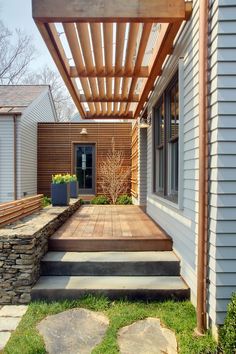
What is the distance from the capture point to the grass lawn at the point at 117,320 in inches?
96.6

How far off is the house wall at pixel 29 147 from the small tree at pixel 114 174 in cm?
267

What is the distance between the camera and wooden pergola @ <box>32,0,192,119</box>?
10.1 feet

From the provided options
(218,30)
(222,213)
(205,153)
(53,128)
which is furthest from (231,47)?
(53,128)

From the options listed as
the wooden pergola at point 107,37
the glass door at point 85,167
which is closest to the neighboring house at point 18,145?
the glass door at point 85,167

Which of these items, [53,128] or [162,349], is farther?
[53,128]

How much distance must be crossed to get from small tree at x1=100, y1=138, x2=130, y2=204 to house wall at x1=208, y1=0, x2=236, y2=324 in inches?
371

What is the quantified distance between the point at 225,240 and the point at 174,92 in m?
2.53

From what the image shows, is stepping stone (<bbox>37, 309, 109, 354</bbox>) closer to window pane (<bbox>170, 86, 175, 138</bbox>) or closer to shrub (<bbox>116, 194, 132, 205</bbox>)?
window pane (<bbox>170, 86, 175, 138</bbox>)

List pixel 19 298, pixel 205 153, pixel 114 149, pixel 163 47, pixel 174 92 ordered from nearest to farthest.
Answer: pixel 205 153
pixel 19 298
pixel 163 47
pixel 174 92
pixel 114 149

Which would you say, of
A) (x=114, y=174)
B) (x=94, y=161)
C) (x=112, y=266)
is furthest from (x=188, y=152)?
(x=94, y=161)

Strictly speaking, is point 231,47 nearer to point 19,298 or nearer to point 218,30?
point 218,30

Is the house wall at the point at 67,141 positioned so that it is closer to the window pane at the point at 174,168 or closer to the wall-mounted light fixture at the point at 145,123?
the wall-mounted light fixture at the point at 145,123

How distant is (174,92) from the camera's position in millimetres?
4422

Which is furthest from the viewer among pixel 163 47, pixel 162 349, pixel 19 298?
pixel 163 47
